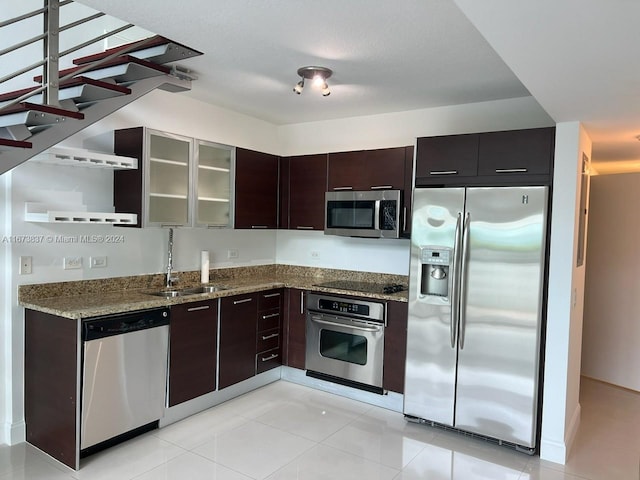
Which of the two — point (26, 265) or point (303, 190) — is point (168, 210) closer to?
point (26, 265)

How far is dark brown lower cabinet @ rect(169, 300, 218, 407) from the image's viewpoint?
3.23 metres

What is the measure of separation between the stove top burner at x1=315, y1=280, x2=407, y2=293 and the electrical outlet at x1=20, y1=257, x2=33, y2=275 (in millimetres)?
2173

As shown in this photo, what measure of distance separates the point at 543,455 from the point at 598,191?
2.95 metres

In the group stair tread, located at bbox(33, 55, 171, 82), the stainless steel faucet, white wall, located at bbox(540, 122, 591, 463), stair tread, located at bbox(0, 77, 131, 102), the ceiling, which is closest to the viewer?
the ceiling

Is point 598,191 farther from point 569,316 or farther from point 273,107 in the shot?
point 273,107

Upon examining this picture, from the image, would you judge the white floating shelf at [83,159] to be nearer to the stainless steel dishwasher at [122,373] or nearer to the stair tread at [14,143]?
the stair tread at [14,143]

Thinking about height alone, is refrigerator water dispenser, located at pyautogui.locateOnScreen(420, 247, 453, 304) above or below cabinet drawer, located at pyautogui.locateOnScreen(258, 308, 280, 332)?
above

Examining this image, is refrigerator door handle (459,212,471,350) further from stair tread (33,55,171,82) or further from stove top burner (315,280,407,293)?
stair tread (33,55,171,82)

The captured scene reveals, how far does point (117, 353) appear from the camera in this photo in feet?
9.31

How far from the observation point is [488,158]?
10.3ft

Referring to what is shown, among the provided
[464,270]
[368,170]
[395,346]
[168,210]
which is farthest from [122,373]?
[368,170]

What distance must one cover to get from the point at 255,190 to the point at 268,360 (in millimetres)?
1577

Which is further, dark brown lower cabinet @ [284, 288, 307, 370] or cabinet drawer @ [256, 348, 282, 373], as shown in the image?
dark brown lower cabinet @ [284, 288, 307, 370]

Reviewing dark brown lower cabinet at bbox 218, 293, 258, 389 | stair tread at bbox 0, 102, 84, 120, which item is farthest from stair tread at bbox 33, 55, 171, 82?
dark brown lower cabinet at bbox 218, 293, 258, 389
